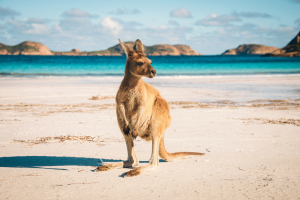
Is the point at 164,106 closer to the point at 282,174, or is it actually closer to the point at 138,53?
the point at 138,53

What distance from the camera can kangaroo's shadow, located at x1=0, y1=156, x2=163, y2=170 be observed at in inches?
133

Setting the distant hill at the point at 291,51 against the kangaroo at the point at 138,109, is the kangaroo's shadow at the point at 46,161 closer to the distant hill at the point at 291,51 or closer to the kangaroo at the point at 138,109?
the kangaroo at the point at 138,109

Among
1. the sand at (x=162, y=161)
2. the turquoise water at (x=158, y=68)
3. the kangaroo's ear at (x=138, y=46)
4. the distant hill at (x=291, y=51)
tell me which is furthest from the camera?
the distant hill at (x=291, y=51)

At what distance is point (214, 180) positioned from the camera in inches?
116

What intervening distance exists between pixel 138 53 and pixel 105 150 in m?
1.58

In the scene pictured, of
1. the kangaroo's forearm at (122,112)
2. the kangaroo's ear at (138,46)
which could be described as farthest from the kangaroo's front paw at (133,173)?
the kangaroo's ear at (138,46)

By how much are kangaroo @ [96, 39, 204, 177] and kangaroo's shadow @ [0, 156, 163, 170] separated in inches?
16.3

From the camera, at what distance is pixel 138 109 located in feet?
10.4

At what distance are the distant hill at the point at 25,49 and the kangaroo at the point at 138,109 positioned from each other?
13278cm

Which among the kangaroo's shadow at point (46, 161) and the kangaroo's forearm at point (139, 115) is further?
the kangaroo's shadow at point (46, 161)

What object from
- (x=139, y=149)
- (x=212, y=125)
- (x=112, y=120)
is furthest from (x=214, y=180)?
(x=112, y=120)

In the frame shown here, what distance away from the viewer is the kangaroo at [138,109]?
3145 millimetres

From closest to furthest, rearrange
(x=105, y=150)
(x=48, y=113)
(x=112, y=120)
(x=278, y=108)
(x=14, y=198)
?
1. (x=14, y=198)
2. (x=105, y=150)
3. (x=112, y=120)
4. (x=48, y=113)
5. (x=278, y=108)

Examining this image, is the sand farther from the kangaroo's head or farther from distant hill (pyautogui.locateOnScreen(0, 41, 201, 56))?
distant hill (pyautogui.locateOnScreen(0, 41, 201, 56))
